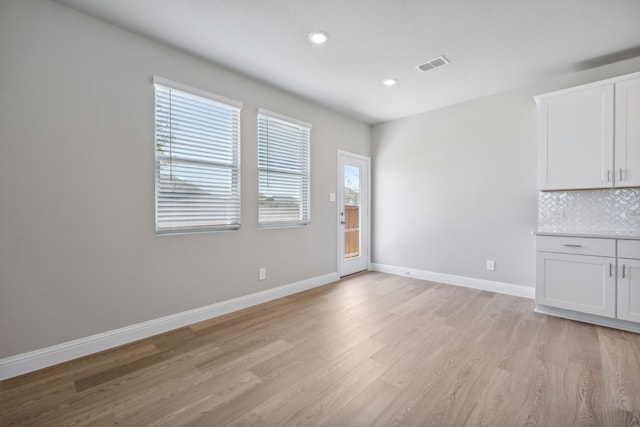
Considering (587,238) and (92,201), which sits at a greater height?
(92,201)

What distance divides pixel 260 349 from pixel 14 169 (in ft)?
7.16

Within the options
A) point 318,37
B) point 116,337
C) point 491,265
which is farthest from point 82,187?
point 491,265

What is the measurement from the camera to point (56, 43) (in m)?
2.12

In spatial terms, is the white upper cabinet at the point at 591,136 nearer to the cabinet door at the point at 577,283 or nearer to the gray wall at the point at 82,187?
the cabinet door at the point at 577,283

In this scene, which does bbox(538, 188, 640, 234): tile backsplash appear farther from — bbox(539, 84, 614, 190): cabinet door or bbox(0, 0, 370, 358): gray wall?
bbox(0, 0, 370, 358): gray wall

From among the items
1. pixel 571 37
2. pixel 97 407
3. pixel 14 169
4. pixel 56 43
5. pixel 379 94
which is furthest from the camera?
pixel 379 94

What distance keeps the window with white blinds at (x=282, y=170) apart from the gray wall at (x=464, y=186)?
5.61 feet

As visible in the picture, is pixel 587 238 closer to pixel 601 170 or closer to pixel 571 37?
pixel 601 170

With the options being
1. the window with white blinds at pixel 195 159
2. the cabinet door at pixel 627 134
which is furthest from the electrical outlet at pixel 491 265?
the window with white blinds at pixel 195 159

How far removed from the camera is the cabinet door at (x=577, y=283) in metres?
2.70

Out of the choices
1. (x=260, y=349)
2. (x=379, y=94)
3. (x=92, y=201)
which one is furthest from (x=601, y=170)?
(x=92, y=201)

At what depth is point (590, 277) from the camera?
279cm

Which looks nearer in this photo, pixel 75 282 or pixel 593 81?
pixel 75 282

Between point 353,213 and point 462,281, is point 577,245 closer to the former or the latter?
point 462,281
